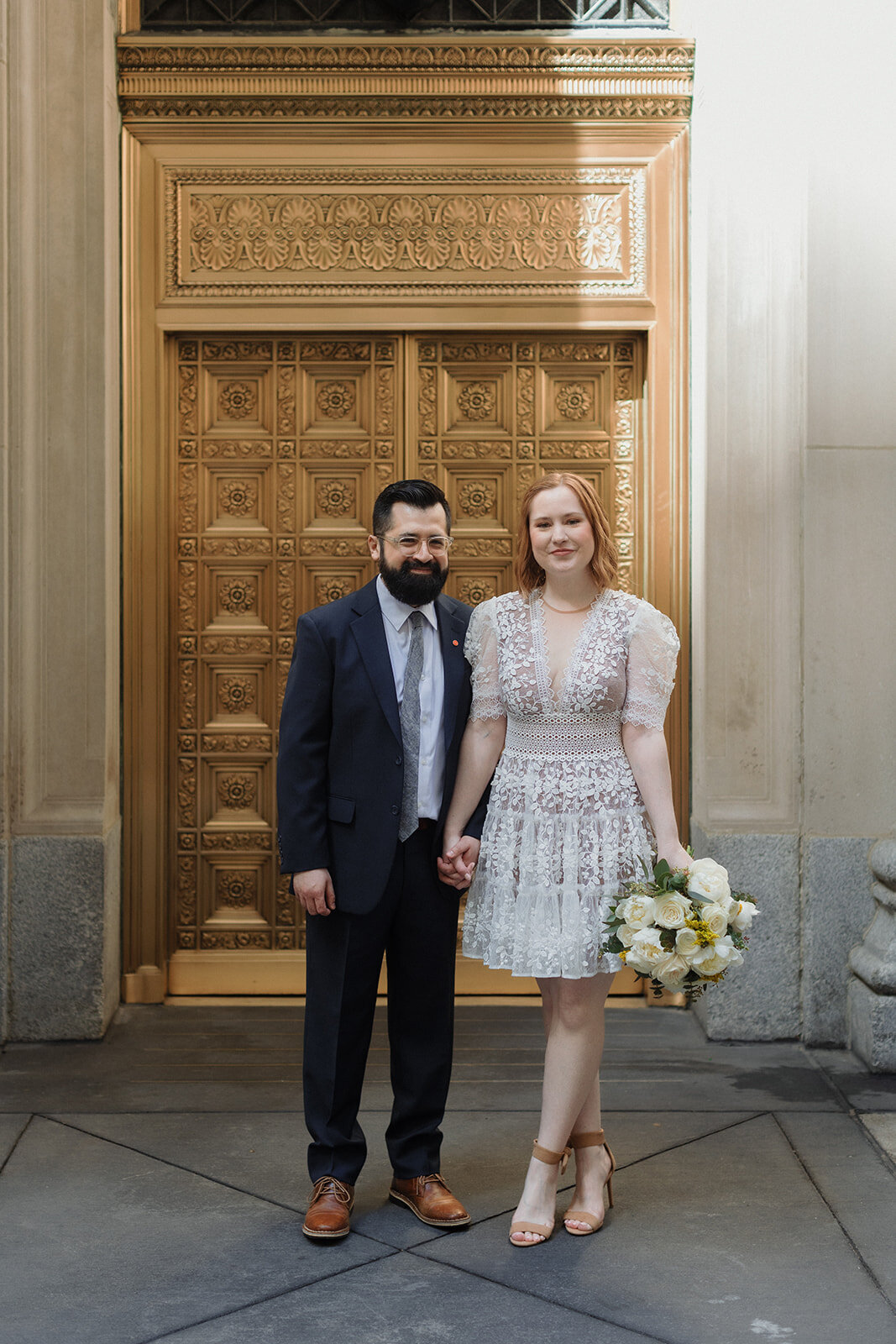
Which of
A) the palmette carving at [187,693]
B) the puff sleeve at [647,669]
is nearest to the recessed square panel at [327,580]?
the palmette carving at [187,693]

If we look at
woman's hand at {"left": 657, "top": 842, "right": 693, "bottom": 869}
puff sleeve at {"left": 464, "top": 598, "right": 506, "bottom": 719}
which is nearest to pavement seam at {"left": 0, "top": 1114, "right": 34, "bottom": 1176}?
puff sleeve at {"left": 464, "top": 598, "right": 506, "bottom": 719}

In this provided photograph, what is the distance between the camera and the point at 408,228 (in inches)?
232

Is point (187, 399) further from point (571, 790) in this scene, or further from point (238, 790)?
point (571, 790)

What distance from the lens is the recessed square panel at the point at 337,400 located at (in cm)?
598

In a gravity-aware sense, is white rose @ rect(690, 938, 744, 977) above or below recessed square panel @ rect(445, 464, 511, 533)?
below

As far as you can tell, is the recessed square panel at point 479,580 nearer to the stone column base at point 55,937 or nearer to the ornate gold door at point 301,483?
the ornate gold door at point 301,483

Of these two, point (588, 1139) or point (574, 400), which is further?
point (574, 400)

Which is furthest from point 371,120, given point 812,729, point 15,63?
point 812,729

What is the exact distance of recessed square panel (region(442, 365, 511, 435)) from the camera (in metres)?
6.00

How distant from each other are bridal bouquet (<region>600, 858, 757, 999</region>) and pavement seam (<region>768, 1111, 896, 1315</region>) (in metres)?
0.90

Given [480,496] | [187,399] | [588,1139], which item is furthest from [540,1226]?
[187,399]

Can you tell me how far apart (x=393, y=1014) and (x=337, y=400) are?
3.17 meters

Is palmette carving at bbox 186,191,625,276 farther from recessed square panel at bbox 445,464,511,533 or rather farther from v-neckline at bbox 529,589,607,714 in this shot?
v-neckline at bbox 529,589,607,714

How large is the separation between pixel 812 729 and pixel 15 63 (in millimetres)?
4356
